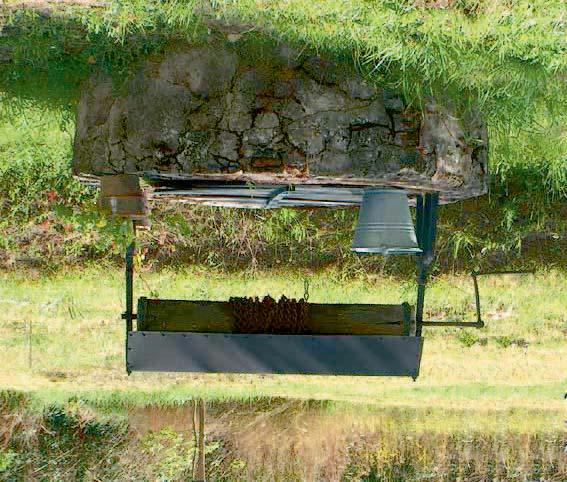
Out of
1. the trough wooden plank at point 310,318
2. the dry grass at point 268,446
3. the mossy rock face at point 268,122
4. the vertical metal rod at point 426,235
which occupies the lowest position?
the dry grass at point 268,446

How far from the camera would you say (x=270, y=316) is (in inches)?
135

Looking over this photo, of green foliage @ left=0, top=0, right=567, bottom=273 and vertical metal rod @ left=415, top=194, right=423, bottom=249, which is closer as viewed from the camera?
green foliage @ left=0, top=0, right=567, bottom=273

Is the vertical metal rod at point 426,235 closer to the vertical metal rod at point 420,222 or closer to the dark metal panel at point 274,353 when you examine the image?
the vertical metal rod at point 420,222

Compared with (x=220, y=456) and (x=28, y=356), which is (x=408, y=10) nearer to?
(x=28, y=356)

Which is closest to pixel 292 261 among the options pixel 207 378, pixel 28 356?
pixel 207 378

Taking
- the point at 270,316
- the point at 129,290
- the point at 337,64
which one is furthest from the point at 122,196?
the point at 337,64

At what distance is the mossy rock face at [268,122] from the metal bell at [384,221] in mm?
233

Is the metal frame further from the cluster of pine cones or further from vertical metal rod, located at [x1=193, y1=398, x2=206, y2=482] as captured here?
vertical metal rod, located at [x1=193, y1=398, x2=206, y2=482]

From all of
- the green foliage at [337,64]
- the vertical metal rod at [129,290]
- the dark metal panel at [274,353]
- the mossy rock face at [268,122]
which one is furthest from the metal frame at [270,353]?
the mossy rock face at [268,122]

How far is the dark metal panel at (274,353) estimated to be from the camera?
3.30 m

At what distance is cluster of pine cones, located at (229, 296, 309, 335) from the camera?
344 cm

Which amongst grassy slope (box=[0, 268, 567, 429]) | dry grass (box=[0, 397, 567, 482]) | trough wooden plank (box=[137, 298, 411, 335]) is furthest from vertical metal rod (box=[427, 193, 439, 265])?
dry grass (box=[0, 397, 567, 482])

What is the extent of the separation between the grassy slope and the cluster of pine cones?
133 cm

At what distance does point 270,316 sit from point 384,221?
63cm
